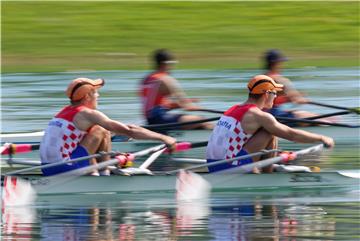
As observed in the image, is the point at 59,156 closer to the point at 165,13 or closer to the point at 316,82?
the point at 316,82

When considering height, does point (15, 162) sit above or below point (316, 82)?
below

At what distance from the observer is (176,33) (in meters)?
32.3

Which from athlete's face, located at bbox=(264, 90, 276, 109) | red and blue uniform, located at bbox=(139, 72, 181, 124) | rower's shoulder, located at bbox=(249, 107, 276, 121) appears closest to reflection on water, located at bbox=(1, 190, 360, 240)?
rower's shoulder, located at bbox=(249, 107, 276, 121)

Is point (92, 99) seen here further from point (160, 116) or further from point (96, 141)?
point (160, 116)

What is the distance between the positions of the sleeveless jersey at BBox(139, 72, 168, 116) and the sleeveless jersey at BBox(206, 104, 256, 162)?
4110 mm

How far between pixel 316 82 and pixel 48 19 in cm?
904

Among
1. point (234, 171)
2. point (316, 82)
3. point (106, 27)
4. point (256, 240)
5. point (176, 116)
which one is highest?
point (106, 27)

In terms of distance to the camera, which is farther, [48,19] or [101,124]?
[48,19]

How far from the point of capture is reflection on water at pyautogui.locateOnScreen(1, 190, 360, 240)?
11.8 meters

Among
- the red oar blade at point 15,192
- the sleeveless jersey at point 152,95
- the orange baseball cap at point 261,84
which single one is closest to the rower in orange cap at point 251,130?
the orange baseball cap at point 261,84

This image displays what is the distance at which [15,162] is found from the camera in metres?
15.3

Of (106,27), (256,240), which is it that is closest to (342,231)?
(256,240)

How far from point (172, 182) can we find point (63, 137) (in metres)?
1.23

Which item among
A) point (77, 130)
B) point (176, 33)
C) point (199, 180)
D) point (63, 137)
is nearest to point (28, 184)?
point (63, 137)
